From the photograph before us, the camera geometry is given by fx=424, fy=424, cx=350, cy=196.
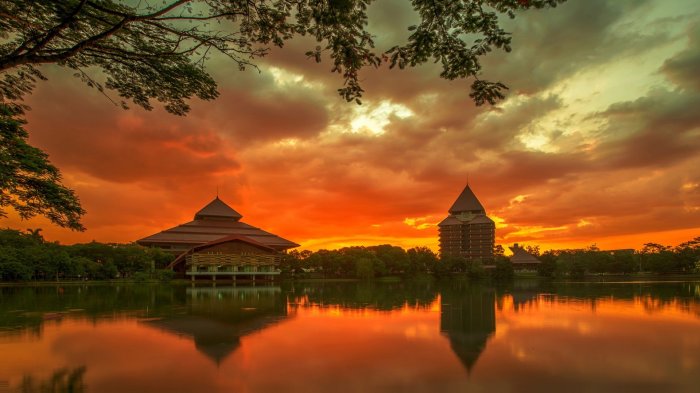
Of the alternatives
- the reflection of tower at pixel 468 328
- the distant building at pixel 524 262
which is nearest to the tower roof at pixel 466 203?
the distant building at pixel 524 262

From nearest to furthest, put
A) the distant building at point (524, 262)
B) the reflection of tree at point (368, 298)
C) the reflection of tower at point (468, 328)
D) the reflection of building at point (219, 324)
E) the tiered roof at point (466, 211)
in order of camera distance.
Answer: the reflection of tower at point (468, 328) → the reflection of building at point (219, 324) → the reflection of tree at point (368, 298) → the distant building at point (524, 262) → the tiered roof at point (466, 211)

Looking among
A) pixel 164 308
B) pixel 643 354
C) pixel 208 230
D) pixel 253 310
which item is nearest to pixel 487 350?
pixel 643 354

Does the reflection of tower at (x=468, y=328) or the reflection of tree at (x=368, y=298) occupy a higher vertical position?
the reflection of tower at (x=468, y=328)

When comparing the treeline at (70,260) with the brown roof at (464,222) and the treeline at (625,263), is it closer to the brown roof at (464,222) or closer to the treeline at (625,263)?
the treeline at (625,263)

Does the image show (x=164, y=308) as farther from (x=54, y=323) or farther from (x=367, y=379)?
(x=367, y=379)

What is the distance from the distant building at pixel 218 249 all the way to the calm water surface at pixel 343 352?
31.1 metres

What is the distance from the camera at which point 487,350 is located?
33.5ft

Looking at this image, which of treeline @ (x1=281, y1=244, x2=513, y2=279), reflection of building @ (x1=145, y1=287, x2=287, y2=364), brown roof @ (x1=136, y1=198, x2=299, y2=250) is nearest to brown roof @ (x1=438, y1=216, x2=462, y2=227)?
treeline @ (x1=281, y1=244, x2=513, y2=279)

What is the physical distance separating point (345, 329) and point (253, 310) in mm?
6416

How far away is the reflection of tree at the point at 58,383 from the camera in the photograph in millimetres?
6871

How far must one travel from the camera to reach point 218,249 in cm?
4850

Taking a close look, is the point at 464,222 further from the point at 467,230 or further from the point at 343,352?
the point at 343,352

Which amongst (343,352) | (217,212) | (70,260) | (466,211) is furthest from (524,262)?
(343,352)

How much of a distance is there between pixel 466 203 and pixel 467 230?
31.6 feet
